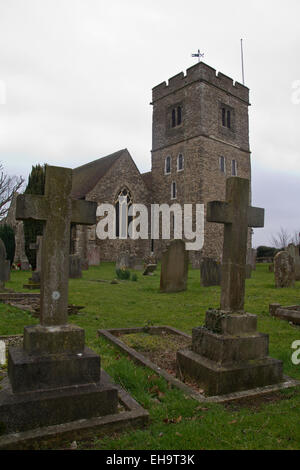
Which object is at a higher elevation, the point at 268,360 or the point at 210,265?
the point at 210,265

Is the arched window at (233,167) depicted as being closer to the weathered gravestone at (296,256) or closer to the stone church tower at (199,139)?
the stone church tower at (199,139)

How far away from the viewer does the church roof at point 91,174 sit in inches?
1033

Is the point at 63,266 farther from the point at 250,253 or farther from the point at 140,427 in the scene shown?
the point at 250,253

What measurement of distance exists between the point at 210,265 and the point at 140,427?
9311 mm

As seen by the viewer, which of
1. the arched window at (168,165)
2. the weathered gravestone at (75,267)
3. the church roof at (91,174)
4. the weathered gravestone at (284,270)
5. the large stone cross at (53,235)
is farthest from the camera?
the arched window at (168,165)

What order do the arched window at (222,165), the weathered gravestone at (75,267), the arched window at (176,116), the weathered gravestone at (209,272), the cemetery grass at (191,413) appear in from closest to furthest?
the cemetery grass at (191,413)
the weathered gravestone at (209,272)
the weathered gravestone at (75,267)
the arched window at (222,165)
the arched window at (176,116)

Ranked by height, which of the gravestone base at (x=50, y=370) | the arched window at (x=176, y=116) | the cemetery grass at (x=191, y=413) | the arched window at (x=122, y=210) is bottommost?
the cemetery grass at (x=191, y=413)

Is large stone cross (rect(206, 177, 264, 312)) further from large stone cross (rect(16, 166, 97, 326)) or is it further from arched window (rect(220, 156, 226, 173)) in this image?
arched window (rect(220, 156, 226, 173))

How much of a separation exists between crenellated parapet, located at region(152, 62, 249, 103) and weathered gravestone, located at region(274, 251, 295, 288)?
19810mm

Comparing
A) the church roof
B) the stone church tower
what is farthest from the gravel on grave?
the church roof

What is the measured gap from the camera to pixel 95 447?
2.49 metres

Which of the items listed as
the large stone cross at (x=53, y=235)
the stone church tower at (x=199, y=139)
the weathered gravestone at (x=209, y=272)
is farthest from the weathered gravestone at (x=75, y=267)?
the large stone cross at (x=53, y=235)

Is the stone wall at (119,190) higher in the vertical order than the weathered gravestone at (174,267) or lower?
higher
